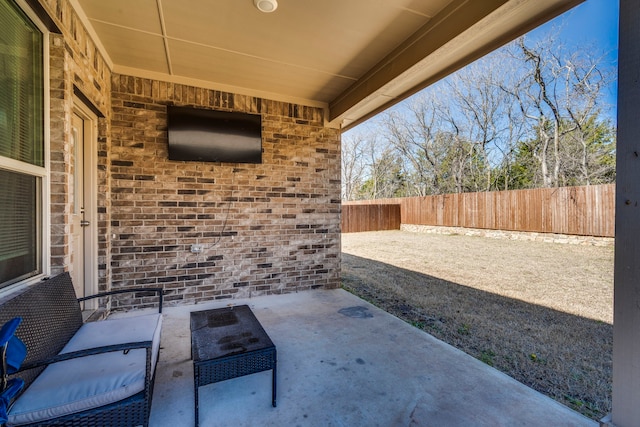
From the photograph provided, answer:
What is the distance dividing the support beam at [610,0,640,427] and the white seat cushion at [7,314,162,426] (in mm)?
2369

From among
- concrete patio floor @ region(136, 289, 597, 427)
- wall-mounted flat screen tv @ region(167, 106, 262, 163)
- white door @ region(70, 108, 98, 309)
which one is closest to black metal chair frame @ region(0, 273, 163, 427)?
concrete patio floor @ region(136, 289, 597, 427)

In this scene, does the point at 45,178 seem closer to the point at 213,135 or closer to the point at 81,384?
the point at 81,384

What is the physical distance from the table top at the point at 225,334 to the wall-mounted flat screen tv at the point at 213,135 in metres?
2.18

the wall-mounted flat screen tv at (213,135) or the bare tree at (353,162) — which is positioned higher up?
the bare tree at (353,162)

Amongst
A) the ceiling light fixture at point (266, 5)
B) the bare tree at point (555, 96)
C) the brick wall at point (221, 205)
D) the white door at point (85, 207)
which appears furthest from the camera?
the bare tree at point (555, 96)

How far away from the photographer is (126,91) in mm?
3598

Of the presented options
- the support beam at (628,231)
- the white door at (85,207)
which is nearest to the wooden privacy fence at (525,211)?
the support beam at (628,231)

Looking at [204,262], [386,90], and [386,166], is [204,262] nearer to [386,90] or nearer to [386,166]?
[386,90]

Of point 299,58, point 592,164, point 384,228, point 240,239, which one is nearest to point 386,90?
point 299,58

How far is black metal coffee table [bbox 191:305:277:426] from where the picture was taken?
69.4 inches

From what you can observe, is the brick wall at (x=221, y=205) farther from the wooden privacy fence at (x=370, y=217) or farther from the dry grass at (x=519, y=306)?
the wooden privacy fence at (x=370, y=217)

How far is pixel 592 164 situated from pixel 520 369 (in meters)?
14.9

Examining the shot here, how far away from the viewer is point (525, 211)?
1113 centimetres

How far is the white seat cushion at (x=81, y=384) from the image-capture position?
1.29m
